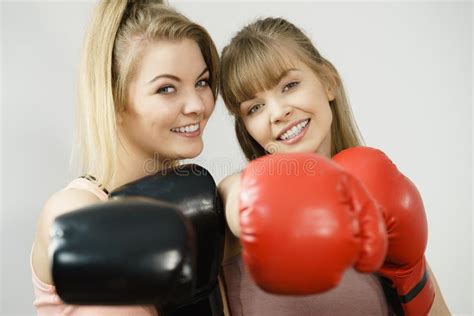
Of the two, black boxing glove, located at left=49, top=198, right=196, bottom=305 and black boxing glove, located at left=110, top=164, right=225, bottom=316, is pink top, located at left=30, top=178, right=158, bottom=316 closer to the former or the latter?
black boxing glove, located at left=110, top=164, right=225, bottom=316

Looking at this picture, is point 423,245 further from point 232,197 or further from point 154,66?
point 154,66

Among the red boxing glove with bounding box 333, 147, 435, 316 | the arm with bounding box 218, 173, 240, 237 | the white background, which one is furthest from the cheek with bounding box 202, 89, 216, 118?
the white background

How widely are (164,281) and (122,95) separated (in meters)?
0.63

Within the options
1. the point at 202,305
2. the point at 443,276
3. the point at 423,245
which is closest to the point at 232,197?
the point at 202,305

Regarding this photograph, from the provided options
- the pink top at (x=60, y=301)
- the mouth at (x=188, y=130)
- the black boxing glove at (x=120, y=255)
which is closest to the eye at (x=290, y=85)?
the mouth at (x=188, y=130)

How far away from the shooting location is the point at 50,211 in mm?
875

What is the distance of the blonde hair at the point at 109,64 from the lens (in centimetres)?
102

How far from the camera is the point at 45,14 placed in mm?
1479

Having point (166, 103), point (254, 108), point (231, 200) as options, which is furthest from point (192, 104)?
point (231, 200)

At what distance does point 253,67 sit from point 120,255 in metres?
0.66

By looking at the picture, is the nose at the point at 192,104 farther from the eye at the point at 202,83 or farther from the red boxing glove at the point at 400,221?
the red boxing glove at the point at 400,221

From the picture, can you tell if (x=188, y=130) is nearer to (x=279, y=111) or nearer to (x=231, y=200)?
(x=279, y=111)

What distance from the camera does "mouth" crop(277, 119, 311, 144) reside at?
106 cm

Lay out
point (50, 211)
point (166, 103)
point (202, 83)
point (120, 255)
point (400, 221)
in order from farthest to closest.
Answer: point (202, 83)
point (166, 103)
point (50, 211)
point (400, 221)
point (120, 255)
